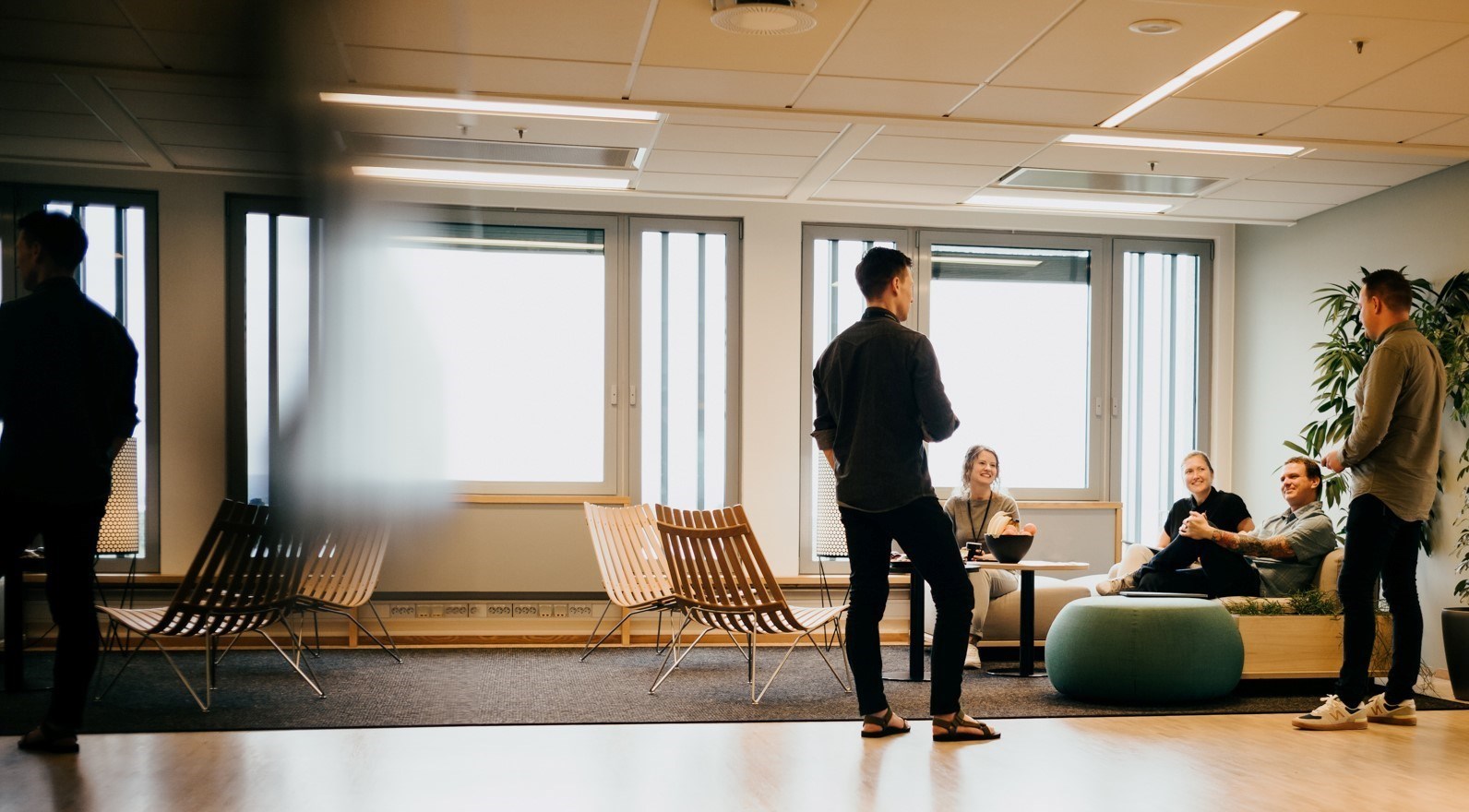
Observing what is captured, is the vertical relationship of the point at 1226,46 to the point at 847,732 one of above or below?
above

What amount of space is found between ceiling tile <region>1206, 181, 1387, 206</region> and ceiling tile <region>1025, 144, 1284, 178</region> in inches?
10.5

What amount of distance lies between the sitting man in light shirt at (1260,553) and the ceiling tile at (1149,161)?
1429 mm

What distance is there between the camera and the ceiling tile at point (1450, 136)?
4.73 m

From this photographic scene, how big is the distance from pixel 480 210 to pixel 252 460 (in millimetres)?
196

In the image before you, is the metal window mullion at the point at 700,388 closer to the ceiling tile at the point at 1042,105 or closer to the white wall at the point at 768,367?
the white wall at the point at 768,367

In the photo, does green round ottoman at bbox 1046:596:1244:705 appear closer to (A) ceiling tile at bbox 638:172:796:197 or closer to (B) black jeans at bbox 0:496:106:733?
(A) ceiling tile at bbox 638:172:796:197

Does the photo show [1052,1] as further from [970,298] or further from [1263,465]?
[1263,465]

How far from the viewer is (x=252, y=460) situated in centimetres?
59

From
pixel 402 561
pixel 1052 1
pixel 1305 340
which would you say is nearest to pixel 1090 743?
pixel 1052 1

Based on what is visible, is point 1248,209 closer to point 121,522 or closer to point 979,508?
point 979,508

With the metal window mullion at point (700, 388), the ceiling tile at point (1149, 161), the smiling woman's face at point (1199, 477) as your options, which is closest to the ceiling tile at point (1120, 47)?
the ceiling tile at point (1149, 161)

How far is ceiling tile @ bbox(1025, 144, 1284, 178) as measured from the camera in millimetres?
5340

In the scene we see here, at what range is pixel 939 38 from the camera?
12.2 feet

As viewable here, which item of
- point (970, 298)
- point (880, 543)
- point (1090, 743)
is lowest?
point (1090, 743)
